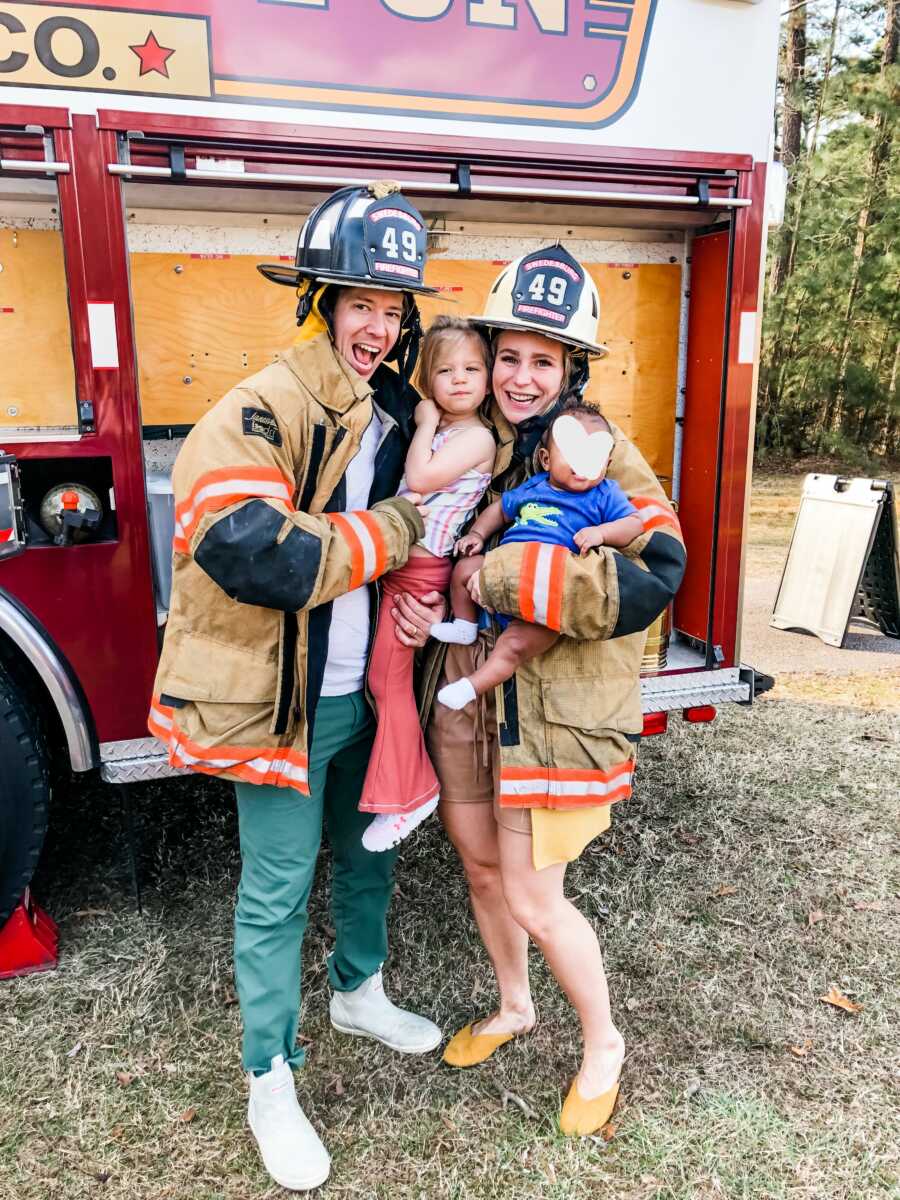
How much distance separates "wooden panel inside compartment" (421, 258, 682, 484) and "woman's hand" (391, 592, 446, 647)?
1632mm

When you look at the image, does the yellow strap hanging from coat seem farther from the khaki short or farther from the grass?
the grass

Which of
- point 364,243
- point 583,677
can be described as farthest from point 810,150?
point 583,677

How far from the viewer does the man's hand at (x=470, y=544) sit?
7.29 feet

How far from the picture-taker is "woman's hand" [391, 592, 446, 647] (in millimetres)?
2193

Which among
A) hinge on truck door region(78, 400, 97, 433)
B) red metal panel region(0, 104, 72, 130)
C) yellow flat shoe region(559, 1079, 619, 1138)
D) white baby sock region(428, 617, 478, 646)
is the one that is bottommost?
yellow flat shoe region(559, 1079, 619, 1138)

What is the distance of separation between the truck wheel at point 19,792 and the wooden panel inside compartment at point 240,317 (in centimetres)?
108

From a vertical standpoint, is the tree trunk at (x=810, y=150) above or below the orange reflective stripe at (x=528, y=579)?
above

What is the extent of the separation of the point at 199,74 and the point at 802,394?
44.7 ft

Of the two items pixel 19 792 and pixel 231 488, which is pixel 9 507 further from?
pixel 231 488

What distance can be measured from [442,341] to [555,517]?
1.63ft

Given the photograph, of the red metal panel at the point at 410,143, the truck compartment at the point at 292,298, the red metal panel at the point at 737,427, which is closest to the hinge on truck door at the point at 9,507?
the truck compartment at the point at 292,298

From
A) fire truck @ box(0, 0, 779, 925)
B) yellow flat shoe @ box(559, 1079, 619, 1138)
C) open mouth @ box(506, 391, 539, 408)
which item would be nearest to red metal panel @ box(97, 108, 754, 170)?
fire truck @ box(0, 0, 779, 925)

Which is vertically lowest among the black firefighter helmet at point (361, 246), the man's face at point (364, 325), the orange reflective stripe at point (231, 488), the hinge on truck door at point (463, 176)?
the orange reflective stripe at point (231, 488)

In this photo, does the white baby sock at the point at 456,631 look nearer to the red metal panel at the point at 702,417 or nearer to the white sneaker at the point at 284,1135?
the white sneaker at the point at 284,1135
